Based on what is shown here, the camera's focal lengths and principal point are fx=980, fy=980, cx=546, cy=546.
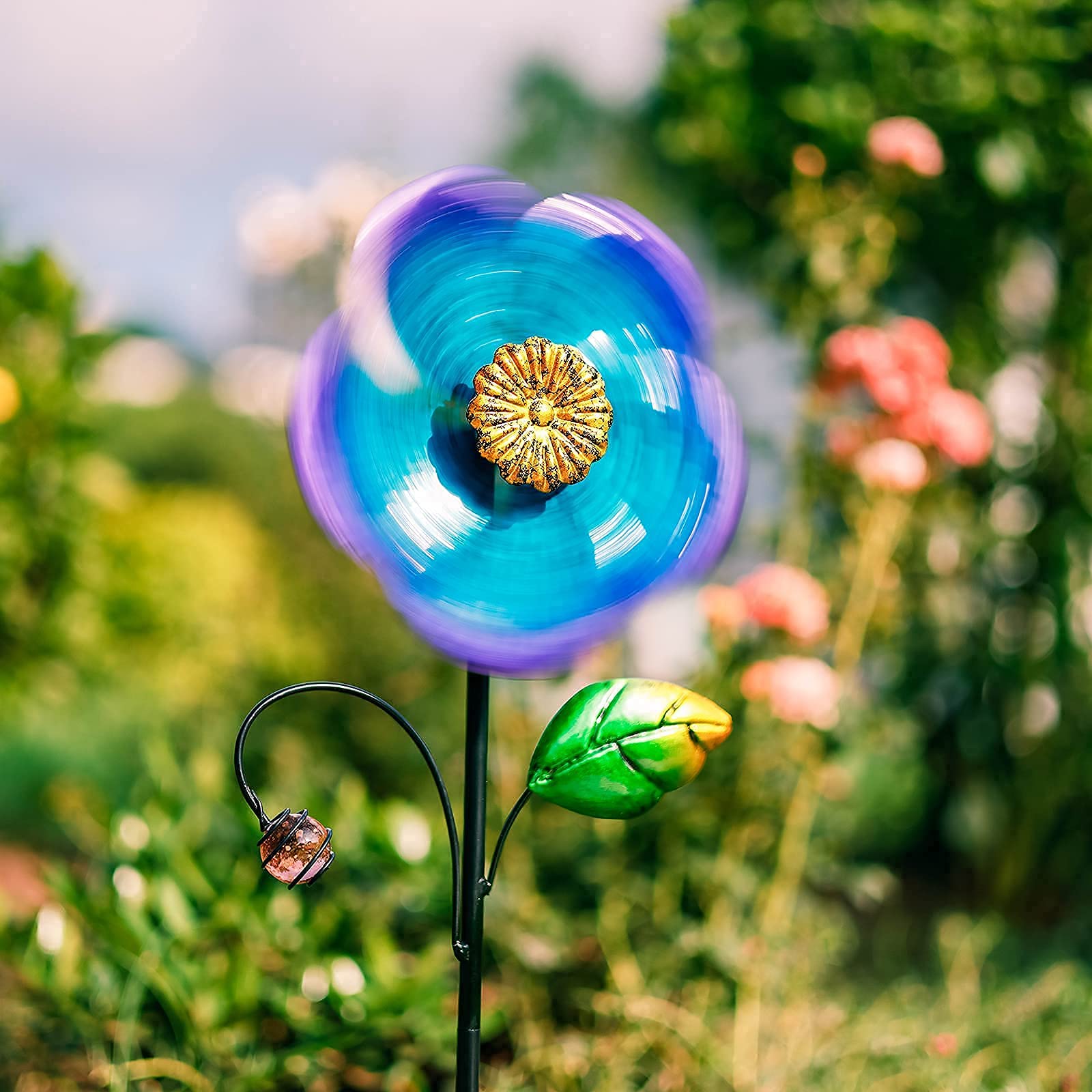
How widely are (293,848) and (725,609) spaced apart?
3.63 ft

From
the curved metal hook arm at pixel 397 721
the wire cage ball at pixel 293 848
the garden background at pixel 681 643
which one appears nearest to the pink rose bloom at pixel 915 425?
the garden background at pixel 681 643

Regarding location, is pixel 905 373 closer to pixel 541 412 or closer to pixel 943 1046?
pixel 943 1046

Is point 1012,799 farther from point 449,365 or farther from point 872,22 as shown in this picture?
point 449,365

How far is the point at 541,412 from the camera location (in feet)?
2.64

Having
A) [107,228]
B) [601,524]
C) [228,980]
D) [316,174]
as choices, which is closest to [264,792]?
[228,980]

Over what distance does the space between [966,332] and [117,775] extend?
2.91 metres

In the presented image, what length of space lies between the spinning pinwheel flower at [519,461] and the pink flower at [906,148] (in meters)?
1.39

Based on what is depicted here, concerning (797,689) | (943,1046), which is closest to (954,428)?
(797,689)

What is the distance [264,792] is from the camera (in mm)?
2275

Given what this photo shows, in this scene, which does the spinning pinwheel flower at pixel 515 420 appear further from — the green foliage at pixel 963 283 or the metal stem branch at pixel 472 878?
the green foliage at pixel 963 283

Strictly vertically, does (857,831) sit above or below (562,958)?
below

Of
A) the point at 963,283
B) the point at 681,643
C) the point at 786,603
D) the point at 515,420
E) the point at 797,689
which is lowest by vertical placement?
the point at 681,643

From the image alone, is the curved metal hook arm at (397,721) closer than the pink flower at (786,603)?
Yes

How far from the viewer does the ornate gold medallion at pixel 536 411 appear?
2.64 feet
